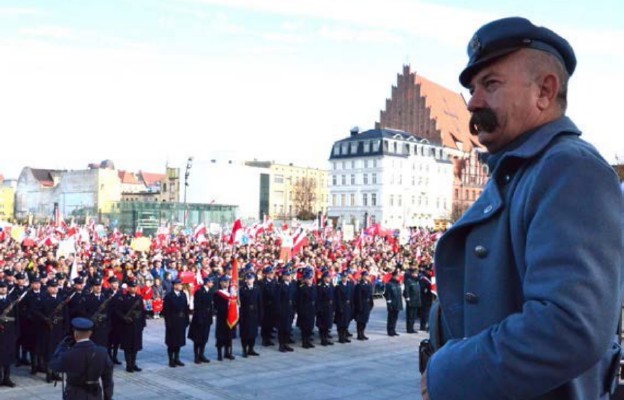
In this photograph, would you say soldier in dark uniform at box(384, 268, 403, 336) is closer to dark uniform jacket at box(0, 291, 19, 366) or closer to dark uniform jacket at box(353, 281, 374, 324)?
dark uniform jacket at box(353, 281, 374, 324)

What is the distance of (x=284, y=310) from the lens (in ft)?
52.3

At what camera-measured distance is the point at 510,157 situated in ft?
5.26

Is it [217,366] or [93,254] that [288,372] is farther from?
[93,254]

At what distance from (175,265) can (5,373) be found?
36.6 feet

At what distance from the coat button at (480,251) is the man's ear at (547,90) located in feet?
1.30

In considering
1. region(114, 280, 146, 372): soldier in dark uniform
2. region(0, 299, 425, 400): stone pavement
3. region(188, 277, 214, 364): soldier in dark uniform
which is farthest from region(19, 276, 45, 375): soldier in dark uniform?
region(188, 277, 214, 364): soldier in dark uniform

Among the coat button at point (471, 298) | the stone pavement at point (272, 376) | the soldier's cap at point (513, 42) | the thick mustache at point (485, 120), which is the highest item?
the soldier's cap at point (513, 42)

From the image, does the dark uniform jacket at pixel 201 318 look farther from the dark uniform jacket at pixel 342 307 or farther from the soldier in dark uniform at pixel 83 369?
the soldier in dark uniform at pixel 83 369

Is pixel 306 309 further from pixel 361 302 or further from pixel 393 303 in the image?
pixel 393 303

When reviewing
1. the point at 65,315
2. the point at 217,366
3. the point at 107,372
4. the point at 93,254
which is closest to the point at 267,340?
the point at 217,366

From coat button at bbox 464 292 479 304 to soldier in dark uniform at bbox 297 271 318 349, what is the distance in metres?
15.0

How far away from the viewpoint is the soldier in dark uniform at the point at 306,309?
53.6ft

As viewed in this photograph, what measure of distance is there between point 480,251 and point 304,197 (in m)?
101

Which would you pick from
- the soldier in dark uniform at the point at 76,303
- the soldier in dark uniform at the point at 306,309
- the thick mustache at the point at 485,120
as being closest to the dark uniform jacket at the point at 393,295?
the soldier in dark uniform at the point at 306,309
